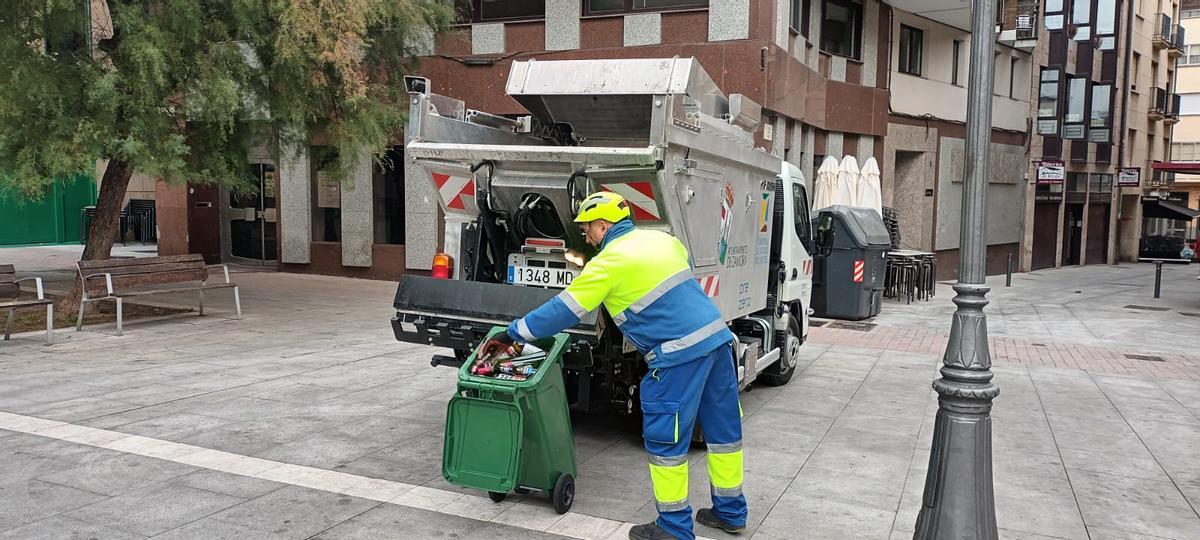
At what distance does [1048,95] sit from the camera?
28.2m

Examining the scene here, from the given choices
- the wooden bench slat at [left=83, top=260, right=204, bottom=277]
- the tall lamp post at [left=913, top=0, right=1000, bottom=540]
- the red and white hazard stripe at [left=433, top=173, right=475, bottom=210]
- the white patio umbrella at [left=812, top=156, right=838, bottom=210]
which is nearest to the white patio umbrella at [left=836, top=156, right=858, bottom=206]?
the white patio umbrella at [left=812, top=156, right=838, bottom=210]

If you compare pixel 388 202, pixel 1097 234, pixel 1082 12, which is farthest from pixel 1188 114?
pixel 388 202

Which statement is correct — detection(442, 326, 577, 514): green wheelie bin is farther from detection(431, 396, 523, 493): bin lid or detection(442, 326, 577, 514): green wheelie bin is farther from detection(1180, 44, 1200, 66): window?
detection(1180, 44, 1200, 66): window

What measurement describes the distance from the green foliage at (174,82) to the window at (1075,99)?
26358mm

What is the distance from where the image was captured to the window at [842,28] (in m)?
18.1

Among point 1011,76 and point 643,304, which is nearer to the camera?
point 643,304

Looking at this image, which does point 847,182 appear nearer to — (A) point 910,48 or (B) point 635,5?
(B) point 635,5

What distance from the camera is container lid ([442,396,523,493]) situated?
4.47m

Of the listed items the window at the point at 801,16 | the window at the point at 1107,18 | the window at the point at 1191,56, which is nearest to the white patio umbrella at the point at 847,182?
the window at the point at 801,16

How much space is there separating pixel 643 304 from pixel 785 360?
14.2 feet

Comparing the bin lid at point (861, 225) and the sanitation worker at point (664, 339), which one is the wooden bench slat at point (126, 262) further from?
the bin lid at point (861, 225)

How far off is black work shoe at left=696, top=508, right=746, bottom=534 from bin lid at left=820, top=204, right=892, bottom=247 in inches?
370

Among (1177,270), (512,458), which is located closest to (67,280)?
(512,458)

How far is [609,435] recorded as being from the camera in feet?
21.2
